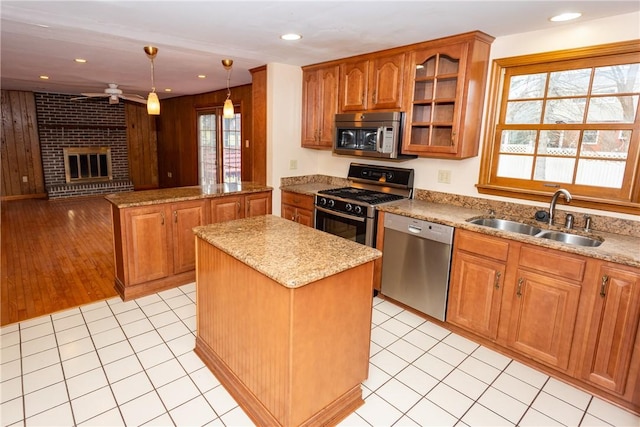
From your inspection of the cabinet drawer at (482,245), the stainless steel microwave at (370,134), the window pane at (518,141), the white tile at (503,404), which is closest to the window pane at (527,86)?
the window pane at (518,141)

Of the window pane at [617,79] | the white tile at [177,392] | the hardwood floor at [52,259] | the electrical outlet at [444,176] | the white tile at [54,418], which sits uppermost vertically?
the window pane at [617,79]

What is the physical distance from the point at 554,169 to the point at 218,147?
5.03m

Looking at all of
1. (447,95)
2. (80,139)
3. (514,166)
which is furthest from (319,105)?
(80,139)

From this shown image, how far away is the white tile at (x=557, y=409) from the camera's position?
196 centimetres

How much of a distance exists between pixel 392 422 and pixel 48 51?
14.8ft

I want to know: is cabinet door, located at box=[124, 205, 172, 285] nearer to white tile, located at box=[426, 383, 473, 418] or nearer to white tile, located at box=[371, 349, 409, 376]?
white tile, located at box=[371, 349, 409, 376]

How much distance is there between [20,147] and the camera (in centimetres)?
706

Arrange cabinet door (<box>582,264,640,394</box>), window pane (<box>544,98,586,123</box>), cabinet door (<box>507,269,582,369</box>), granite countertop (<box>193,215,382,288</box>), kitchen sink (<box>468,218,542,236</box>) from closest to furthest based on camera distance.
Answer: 1. granite countertop (<box>193,215,382,288</box>)
2. cabinet door (<box>582,264,640,394</box>)
3. cabinet door (<box>507,269,582,369</box>)
4. window pane (<box>544,98,586,123</box>)
5. kitchen sink (<box>468,218,542,236</box>)

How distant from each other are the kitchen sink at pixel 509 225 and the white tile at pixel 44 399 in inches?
114

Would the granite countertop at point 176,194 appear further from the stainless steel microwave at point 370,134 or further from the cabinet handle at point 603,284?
the cabinet handle at point 603,284

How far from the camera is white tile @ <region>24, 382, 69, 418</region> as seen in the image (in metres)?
1.91

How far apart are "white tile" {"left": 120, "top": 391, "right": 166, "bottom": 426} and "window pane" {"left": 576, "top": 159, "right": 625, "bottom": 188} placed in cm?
311

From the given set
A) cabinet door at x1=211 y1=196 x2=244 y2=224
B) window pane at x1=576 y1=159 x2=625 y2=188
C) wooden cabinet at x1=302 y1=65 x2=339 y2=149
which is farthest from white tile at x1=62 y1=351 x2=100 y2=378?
window pane at x1=576 y1=159 x2=625 y2=188

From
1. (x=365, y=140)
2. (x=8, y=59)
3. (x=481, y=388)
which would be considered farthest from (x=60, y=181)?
(x=481, y=388)
